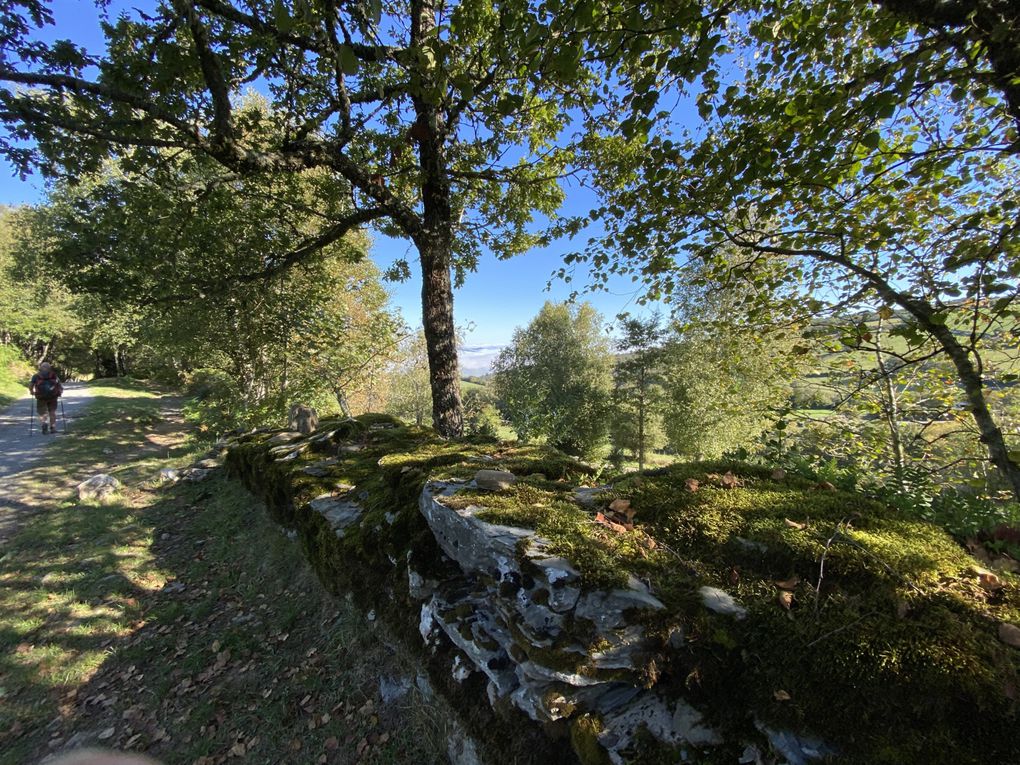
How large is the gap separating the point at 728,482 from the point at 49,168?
8.32m

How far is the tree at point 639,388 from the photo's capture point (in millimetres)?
25453

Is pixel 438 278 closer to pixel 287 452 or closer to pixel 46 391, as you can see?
pixel 287 452

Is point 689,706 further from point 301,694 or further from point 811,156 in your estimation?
point 811,156

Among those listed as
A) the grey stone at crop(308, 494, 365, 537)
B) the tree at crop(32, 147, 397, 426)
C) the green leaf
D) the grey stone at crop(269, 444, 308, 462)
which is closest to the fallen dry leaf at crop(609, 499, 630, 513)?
the grey stone at crop(308, 494, 365, 537)

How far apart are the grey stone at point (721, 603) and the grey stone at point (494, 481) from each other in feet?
5.06

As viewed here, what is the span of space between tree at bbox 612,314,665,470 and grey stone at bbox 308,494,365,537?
854 inches

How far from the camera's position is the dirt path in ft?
24.6

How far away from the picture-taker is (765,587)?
198cm

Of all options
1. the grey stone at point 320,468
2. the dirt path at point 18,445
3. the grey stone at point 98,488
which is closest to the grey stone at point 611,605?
the grey stone at point 320,468

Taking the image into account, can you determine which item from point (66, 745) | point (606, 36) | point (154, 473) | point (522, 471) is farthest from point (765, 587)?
point (154, 473)

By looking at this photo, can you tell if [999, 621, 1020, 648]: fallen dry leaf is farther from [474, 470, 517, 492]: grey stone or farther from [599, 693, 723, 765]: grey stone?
[474, 470, 517, 492]: grey stone

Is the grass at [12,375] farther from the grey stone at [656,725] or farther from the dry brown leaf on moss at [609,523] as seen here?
the grey stone at [656,725]

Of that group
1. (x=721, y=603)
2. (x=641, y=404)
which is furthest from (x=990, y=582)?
(x=641, y=404)

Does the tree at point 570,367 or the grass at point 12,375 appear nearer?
the grass at point 12,375
